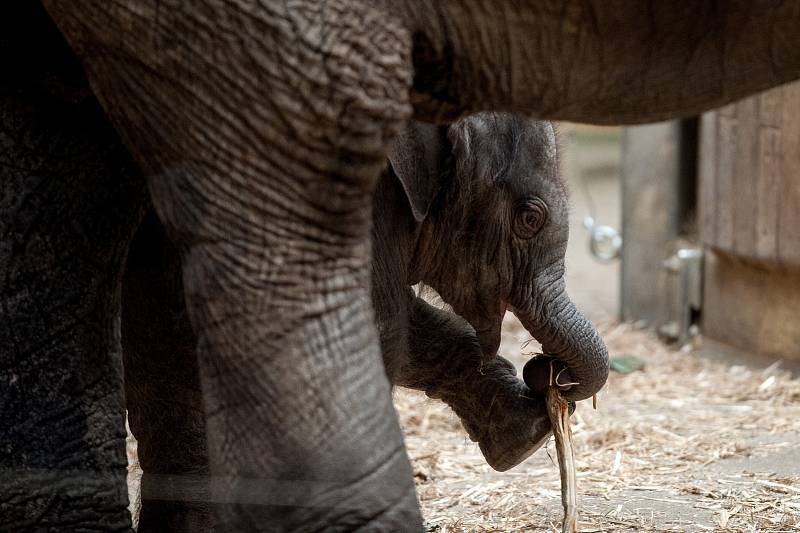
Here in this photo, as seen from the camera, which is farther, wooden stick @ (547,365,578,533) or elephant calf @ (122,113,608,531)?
wooden stick @ (547,365,578,533)

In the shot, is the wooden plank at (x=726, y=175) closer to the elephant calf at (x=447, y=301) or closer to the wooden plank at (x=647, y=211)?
the wooden plank at (x=647, y=211)

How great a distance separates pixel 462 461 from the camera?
473 cm

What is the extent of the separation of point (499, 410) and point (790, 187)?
2.28 metres

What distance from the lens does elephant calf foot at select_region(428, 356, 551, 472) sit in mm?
3947

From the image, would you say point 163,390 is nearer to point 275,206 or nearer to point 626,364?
point 275,206

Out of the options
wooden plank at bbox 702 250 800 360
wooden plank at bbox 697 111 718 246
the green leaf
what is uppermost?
wooden plank at bbox 697 111 718 246

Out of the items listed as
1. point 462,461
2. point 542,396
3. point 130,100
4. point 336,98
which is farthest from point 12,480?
point 462,461

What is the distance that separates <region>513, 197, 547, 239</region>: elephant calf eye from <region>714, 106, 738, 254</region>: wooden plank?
251cm

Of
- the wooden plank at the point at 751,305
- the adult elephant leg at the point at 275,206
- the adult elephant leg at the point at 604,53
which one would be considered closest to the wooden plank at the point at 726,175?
the wooden plank at the point at 751,305

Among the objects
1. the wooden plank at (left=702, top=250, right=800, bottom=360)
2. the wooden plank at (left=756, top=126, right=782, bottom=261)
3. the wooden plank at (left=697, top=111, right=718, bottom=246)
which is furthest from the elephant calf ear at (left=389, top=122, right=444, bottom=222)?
the wooden plank at (left=697, top=111, right=718, bottom=246)

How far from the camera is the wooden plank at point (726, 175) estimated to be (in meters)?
6.09

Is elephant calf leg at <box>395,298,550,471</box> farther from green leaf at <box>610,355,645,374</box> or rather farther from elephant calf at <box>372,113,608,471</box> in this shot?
green leaf at <box>610,355,645,374</box>

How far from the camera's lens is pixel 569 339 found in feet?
12.6

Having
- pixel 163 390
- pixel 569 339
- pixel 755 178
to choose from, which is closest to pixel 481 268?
pixel 569 339
